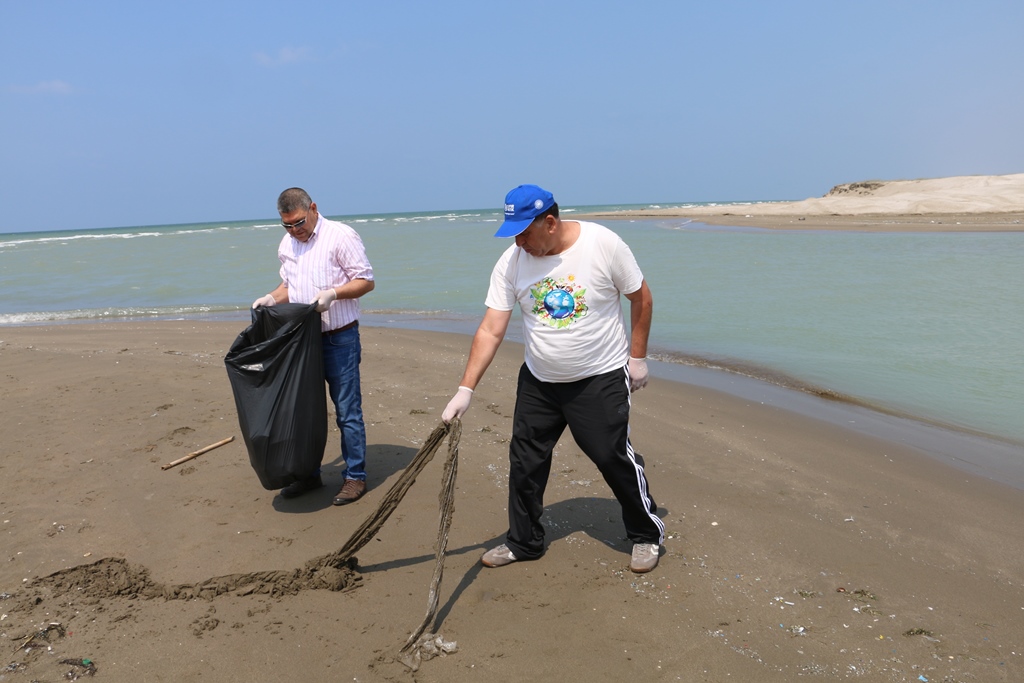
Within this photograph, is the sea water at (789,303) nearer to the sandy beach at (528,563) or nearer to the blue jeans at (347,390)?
the sandy beach at (528,563)

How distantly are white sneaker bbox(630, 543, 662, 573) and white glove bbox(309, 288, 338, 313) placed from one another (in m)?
1.88

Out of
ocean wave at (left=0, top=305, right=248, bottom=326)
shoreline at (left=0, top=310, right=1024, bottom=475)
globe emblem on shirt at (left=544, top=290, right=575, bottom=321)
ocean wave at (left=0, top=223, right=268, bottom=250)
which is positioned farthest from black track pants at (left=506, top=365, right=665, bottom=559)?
ocean wave at (left=0, top=223, right=268, bottom=250)

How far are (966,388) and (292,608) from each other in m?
5.69

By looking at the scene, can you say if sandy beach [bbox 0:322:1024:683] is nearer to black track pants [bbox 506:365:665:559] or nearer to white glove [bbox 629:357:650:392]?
black track pants [bbox 506:365:665:559]

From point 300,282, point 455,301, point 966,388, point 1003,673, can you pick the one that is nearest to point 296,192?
point 300,282

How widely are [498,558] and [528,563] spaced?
140 millimetres

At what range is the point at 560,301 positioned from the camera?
2.98m

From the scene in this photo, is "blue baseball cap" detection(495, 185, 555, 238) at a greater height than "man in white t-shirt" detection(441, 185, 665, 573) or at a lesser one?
greater

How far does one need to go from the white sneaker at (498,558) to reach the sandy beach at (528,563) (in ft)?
0.24

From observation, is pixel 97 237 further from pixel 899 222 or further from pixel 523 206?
pixel 523 206

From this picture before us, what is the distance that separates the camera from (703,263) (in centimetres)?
1633

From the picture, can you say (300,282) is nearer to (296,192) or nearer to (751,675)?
(296,192)

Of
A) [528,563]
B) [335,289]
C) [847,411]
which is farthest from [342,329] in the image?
[847,411]

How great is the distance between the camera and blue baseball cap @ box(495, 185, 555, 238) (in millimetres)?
2814
